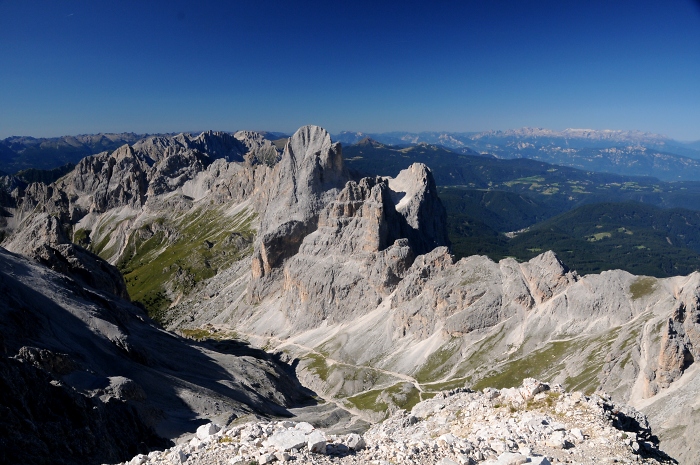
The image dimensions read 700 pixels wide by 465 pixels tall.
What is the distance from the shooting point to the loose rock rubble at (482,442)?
21.0 m

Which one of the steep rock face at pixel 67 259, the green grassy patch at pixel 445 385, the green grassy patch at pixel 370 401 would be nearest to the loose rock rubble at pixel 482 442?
the green grassy patch at pixel 445 385

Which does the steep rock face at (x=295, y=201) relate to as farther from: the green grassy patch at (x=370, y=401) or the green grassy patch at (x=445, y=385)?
the green grassy patch at (x=445, y=385)

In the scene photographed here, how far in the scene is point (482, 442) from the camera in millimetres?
23125

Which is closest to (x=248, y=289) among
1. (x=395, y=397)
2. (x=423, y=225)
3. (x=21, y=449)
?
(x=423, y=225)

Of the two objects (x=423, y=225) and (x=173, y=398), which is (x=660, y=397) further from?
(x=423, y=225)

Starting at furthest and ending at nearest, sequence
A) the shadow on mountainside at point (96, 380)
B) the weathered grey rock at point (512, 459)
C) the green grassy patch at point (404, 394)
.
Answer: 1. the green grassy patch at point (404, 394)
2. the shadow on mountainside at point (96, 380)
3. the weathered grey rock at point (512, 459)

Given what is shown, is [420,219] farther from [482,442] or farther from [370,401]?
[482,442]

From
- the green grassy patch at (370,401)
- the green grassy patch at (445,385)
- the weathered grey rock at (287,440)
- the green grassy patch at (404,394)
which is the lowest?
the green grassy patch at (370,401)

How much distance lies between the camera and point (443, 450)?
2138cm

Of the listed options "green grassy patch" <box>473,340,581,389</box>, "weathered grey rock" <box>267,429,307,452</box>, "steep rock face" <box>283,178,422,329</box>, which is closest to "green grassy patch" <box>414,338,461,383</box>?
"green grassy patch" <box>473,340,581,389</box>

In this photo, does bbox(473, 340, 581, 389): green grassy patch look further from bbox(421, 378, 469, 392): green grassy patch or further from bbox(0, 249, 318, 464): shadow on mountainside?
bbox(0, 249, 318, 464): shadow on mountainside

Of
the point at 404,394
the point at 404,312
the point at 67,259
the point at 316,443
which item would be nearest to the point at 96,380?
the point at 316,443

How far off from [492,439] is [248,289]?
164 metres

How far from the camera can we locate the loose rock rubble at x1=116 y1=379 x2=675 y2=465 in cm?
2097
